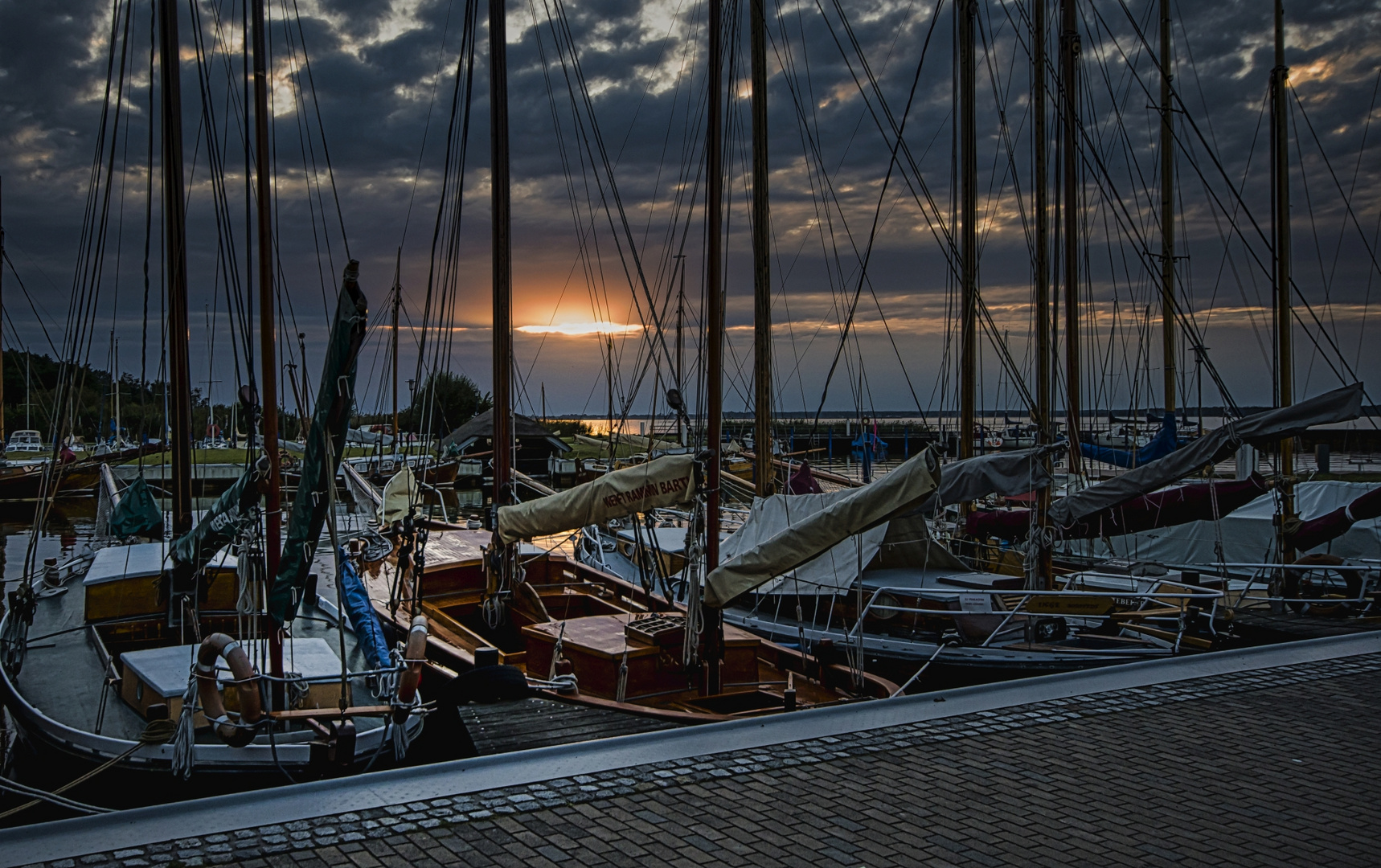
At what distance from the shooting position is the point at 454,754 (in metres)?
9.02

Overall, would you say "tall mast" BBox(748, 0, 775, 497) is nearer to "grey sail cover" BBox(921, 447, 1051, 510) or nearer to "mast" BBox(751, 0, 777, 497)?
"mast" BBox(751, 0, 777, 497)

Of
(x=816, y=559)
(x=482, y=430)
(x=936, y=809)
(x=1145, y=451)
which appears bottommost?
(x=936, y=809)

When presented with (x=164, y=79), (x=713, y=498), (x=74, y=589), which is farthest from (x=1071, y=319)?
(x=74, y=589)

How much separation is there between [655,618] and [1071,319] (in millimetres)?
11110

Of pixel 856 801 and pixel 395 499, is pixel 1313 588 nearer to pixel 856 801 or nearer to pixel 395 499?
pixel 856 801

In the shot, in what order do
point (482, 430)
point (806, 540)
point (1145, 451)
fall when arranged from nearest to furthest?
point (806, 540) < point (1145, 451) < point (482, 430)

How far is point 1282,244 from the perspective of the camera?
16578 millimetres

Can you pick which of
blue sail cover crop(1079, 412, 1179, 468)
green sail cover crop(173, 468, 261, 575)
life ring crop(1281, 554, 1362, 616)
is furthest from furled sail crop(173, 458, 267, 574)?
blue sail cover crop(1079, 412, 1179, 468)

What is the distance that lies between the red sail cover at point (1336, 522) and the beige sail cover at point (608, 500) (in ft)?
34.1

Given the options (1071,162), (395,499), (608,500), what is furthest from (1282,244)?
(395,499)

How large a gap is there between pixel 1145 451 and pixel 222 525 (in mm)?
18827

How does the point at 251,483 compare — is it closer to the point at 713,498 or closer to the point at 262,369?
the point at 262,369

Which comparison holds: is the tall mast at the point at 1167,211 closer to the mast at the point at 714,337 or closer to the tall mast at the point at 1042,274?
the tall mast at the point at 1042,274

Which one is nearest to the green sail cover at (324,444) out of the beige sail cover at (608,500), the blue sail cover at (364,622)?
the blue sail cover at (364,622)
